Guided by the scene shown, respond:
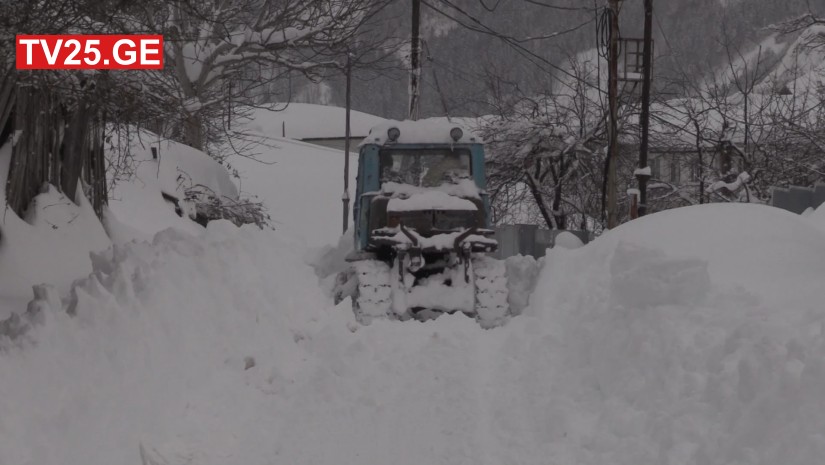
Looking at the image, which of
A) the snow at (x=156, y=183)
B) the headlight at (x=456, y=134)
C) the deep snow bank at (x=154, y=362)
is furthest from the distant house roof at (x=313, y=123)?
the deep snow bank at (x=154, y=362)

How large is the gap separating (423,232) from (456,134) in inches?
58.9

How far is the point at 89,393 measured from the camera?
489cm

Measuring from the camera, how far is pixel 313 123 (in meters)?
75.7

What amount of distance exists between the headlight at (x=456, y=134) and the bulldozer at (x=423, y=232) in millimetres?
13

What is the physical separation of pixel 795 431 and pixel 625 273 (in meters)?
3.35

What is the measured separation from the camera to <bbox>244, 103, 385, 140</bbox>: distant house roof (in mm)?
72250

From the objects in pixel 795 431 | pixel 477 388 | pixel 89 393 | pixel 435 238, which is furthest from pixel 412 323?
pixel 795 431

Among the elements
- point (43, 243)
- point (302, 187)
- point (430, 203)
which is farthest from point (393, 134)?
point (302, 187)

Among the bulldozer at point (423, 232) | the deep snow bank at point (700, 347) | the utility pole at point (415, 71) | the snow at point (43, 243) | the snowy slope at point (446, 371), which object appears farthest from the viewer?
the utility pole at point (415, 71)

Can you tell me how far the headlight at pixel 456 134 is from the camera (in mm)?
10789

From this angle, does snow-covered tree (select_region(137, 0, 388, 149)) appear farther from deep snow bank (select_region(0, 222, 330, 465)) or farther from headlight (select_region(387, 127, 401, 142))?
deep snow bank (select_region(0, 222, 330, 465))

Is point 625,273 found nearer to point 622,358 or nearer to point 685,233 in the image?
point 622,358

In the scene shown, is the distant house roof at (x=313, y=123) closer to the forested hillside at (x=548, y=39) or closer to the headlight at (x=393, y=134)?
the forested hillside at (x=548, y=39)

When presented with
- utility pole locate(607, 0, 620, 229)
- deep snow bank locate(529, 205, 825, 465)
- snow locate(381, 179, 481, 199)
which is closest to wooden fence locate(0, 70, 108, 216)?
snow locate(381, 179, 481, 199)
